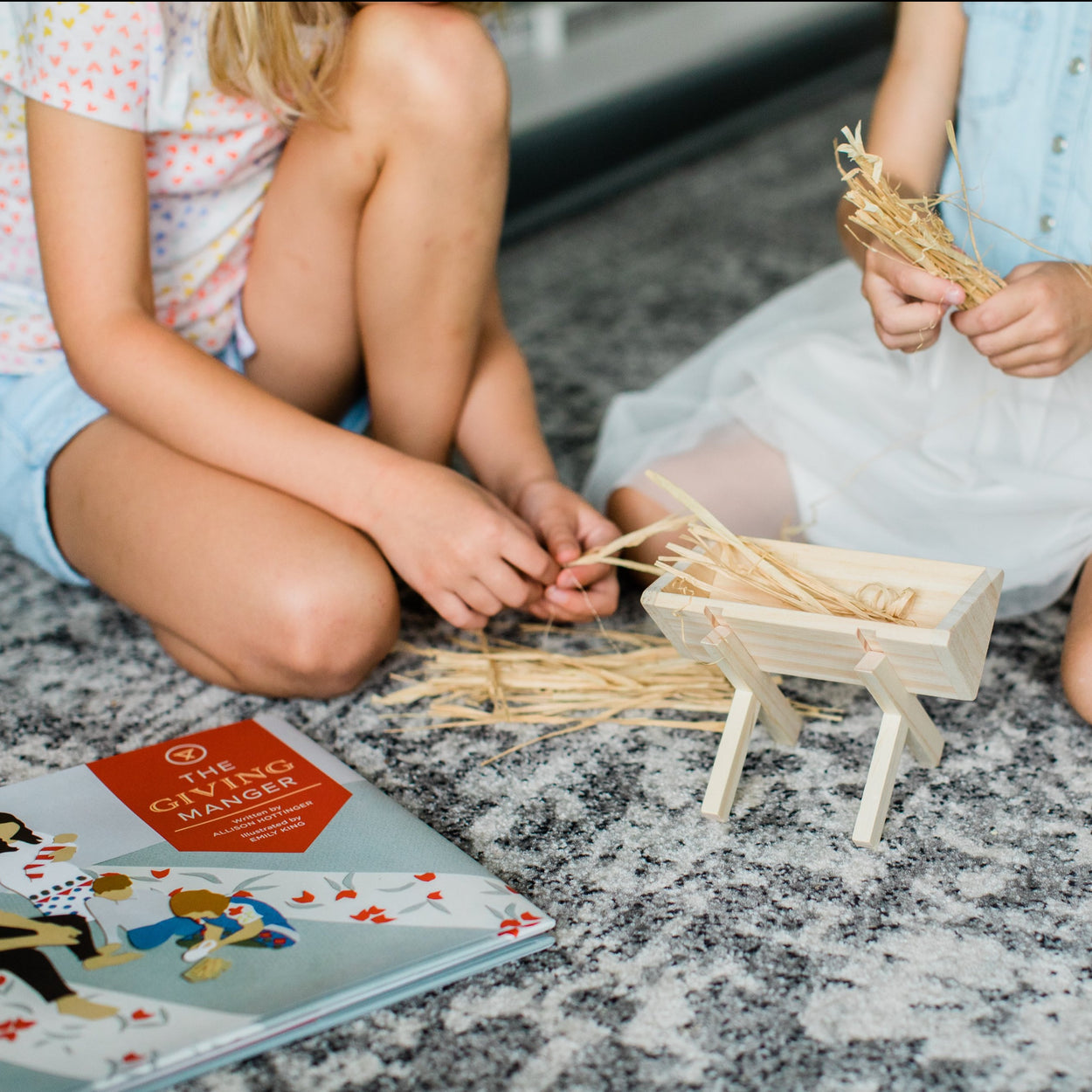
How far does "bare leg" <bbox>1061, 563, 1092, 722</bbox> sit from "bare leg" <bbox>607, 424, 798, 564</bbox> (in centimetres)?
25

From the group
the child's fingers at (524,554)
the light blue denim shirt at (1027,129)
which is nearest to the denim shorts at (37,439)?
the child's fingers at (524,554)

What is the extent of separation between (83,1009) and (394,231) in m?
0.60

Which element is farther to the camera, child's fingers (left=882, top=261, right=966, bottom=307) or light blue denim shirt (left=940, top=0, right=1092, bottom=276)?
light blue denim shirt (left=940, top=0, right=1092, bottom=276)

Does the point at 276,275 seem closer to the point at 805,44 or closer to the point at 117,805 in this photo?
the point at 117,805

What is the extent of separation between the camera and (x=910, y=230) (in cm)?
75

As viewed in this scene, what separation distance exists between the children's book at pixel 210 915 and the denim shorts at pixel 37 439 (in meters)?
0.28

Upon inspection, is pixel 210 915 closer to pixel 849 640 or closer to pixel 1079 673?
pixel 849 640

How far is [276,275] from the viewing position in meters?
0.98

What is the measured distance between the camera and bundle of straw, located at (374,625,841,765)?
841 mm

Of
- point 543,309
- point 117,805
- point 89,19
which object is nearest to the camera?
point 117,805

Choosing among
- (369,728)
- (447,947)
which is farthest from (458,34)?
(447,947)

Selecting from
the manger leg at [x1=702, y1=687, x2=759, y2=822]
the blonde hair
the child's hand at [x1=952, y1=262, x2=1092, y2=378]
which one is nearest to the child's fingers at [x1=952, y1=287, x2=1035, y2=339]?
the child's hand at [x1=952, y1=262, x2=1092, y2=378]

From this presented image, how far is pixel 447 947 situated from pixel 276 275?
0.60 m

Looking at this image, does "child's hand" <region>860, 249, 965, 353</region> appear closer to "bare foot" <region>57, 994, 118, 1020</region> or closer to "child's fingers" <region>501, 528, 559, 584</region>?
"child's fingers" <region>501, 528, 559, 584</region>
